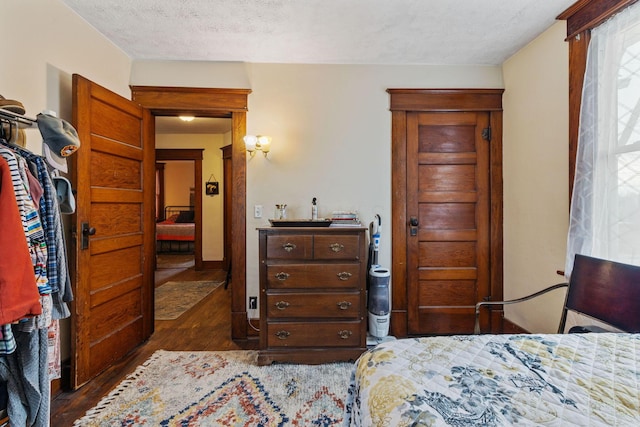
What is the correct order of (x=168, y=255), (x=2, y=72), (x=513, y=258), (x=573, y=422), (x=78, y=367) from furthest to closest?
1. (x=168, y=255)
2. (x=513, y=258)
3. (x=78, y=367)
4. (x=2, y=72)
5. (x=573, y=422)

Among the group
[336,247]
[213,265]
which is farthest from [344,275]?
[213,265]

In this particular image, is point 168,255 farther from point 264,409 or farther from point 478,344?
point 478,344

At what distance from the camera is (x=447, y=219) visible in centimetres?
275

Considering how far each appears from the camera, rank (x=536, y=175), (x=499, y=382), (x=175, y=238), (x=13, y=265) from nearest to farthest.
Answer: (x=499, y=382) → (x=13, y=265) → (x=536, y=175) → (x=175, y=238)

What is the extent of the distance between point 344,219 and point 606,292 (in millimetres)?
1717

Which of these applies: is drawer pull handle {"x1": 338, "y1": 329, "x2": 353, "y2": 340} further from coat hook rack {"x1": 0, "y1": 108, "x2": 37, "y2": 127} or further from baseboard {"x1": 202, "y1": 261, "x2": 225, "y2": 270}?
baseboard {"x1": 202, "y1": 261, "x2": 225, "y2": 270}

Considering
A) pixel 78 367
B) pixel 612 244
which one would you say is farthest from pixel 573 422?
pixel 78 367

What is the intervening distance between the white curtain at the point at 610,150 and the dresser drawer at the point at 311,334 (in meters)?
1.57

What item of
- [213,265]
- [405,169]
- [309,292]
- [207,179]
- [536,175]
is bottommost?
[213,265]

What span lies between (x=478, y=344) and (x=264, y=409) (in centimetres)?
133

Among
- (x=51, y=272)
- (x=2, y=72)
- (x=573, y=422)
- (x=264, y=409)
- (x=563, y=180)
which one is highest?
(x=2, y=72)

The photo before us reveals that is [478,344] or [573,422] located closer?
[573,422]

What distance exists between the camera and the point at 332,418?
1.64 metres

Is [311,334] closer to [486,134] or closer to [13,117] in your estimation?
[13,117]
